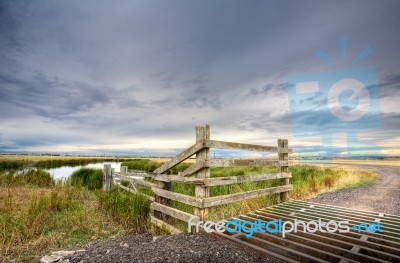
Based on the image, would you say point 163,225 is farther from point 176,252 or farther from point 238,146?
point 238,146

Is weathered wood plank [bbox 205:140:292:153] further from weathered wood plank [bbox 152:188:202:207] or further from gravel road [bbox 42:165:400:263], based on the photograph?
gravel road [bbox 42:165:400:263]

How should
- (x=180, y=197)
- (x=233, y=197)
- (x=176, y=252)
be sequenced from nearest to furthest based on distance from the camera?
(x=176, y=252)
(x=180, y=197)
(x=233, y=197)

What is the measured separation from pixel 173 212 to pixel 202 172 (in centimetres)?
119

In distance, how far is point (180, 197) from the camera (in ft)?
16.8

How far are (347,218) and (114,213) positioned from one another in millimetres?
5699

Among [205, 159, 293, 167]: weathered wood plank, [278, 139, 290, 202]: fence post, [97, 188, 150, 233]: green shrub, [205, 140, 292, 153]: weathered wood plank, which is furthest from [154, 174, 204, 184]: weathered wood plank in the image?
[278, 139, 290, 202]: fence post

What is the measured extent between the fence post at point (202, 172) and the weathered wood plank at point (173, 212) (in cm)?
14

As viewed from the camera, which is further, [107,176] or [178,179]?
[107,176]

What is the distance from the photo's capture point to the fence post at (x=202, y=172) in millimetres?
4672

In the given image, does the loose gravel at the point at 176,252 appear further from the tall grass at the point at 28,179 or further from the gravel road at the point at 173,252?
the tall grass at the point at 28,179

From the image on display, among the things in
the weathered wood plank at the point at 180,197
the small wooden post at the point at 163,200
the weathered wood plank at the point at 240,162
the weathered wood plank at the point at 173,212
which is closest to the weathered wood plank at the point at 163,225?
the small wooden post at the point at 163,200

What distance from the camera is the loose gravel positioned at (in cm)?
340

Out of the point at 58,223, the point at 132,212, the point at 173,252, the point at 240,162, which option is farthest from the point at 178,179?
the point at 58,223

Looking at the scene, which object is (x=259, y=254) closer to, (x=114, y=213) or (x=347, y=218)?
(x=347, y=218)
